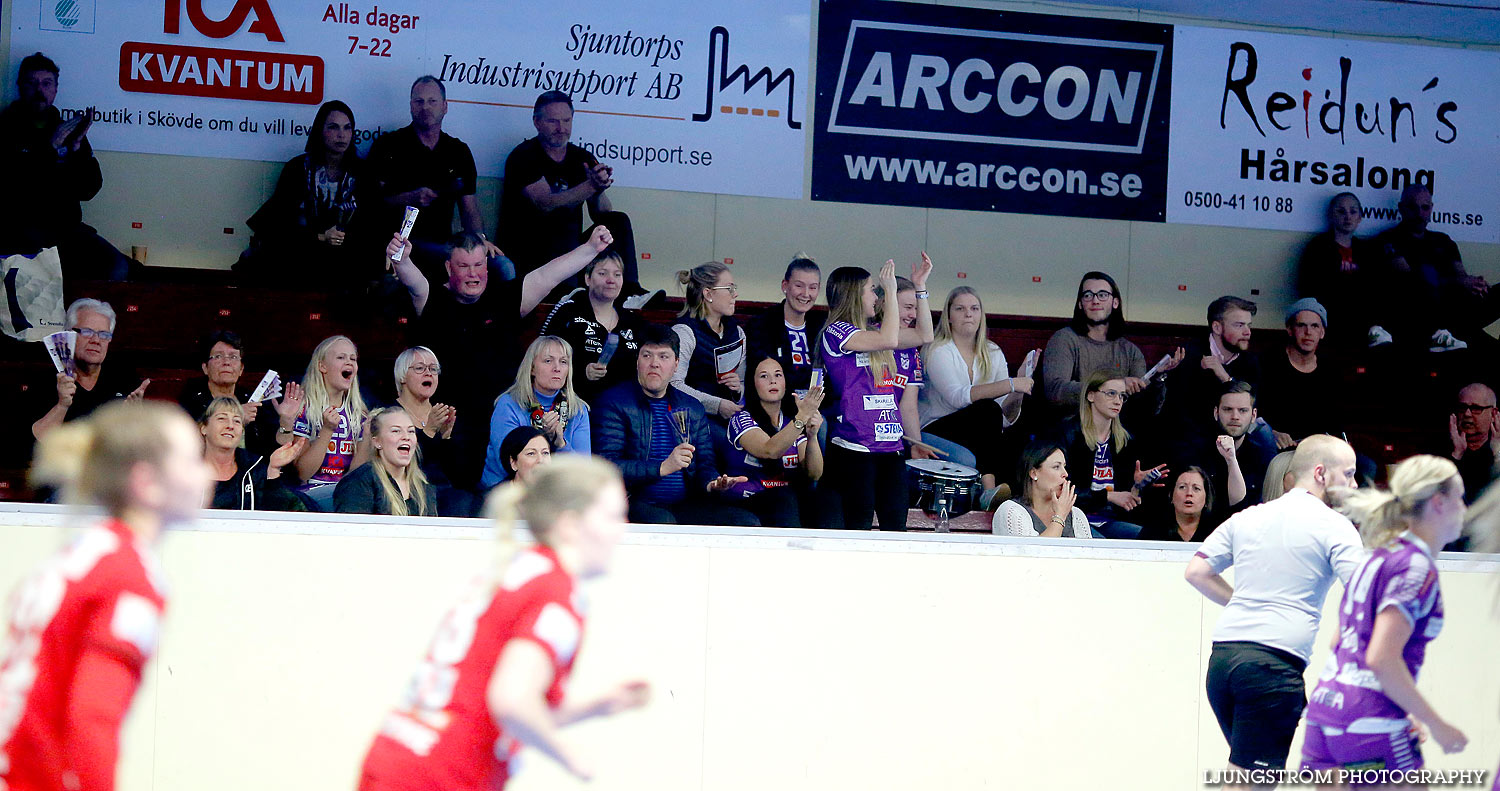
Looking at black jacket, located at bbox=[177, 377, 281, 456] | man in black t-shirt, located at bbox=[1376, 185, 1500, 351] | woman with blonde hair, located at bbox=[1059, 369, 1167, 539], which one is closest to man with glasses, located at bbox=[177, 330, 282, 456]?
black jacket, located at bbox=[177, 377, 281, 456]

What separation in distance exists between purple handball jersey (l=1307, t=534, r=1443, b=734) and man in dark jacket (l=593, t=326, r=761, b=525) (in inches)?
105

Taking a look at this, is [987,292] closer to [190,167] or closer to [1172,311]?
[1172,311]

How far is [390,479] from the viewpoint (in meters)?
5.00

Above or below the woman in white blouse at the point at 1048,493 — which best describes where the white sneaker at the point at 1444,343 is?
above

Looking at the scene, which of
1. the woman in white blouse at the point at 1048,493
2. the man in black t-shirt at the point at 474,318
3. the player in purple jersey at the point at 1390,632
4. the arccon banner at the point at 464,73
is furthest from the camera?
the arccon banner at the point at 464,73

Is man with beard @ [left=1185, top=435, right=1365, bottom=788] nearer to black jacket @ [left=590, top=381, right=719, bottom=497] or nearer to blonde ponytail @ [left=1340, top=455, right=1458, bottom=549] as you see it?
blonde ponytail @ [left=1340, top=455, right=1458, bottom=549]

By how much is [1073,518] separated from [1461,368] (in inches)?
156

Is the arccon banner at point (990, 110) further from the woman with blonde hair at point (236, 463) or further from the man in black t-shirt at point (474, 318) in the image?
the woman with blonde hair at point (236, 463)

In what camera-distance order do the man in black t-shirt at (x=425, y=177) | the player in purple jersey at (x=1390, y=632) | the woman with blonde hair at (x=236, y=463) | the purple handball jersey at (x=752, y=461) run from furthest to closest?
1. the man in black t-shirt at (x=425, y=177)
2. the purple handball jersey at (x=752, y=461)
3. the woman with blonde hair at (x=236, y=463)
4. the player in purple jersey at (x=1390, y=632)

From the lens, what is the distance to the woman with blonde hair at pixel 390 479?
4.90 meters

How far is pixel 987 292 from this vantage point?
8.89 metres

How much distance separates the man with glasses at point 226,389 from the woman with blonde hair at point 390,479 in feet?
2.39

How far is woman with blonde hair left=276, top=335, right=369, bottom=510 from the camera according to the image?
18.0 ft

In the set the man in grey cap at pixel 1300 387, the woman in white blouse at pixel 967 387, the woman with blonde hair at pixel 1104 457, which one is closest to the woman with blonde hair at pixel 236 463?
the woman in white blouse at pixel 967 387
